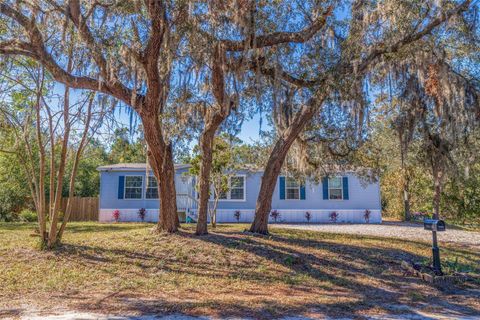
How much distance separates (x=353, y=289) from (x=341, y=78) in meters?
4.39

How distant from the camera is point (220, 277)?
230 inches

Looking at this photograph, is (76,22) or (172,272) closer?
(172,272)

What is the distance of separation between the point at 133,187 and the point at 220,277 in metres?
12.5

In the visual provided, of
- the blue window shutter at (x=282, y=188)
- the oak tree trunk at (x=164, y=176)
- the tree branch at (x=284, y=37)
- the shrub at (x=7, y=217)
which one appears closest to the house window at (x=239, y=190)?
the blue window shutter at (x=282, y=188)

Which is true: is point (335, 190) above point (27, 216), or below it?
above

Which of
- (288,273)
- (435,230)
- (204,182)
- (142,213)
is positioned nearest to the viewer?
(435,230)

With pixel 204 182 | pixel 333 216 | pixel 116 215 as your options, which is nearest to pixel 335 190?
pixel 333 216

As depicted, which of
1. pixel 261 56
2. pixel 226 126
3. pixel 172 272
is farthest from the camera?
pixel 226 126

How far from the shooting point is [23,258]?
6754 millimetres

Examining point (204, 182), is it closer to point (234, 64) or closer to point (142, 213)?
point (234, 64)

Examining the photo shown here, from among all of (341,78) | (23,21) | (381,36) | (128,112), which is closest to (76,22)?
(23,21)

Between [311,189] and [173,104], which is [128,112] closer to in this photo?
[173,104]

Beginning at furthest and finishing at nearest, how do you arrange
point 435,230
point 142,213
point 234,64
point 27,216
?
point 27,216 < point 142,213 < point 234,64 < point 435,230

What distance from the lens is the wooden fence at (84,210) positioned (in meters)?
18.6
